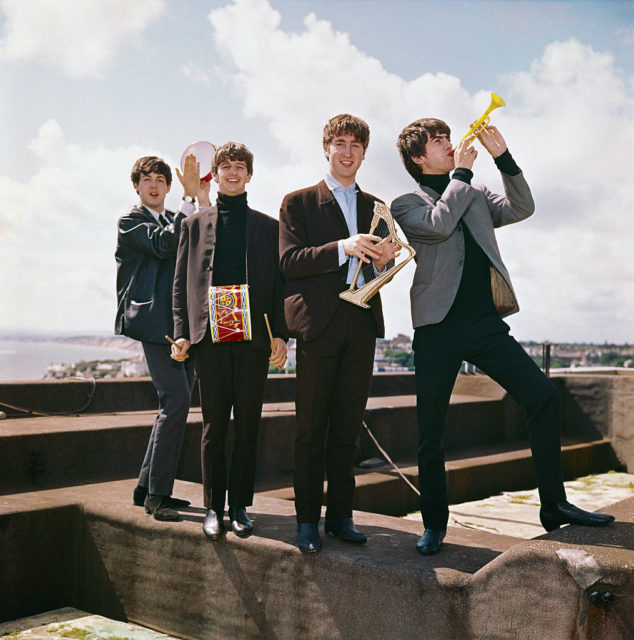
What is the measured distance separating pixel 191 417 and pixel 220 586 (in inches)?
107

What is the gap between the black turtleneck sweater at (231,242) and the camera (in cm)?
363

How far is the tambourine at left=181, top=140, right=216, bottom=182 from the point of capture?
4.10 meters

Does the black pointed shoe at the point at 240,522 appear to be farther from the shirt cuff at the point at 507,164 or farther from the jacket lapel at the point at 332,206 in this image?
the shirt cuff at the point at 507,164

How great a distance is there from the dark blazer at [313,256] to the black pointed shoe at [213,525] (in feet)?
3.20

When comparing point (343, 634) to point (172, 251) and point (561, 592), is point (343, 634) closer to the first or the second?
point (561, 592)

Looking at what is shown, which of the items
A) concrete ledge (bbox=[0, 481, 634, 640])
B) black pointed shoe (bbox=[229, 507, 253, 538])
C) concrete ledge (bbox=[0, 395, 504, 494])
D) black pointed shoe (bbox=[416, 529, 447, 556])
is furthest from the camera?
concrete ledge (bbox=[0, 395, 504, 494])

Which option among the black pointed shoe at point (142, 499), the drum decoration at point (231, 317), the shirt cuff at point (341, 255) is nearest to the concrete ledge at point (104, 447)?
the black pointed shoe at point (142, 499)

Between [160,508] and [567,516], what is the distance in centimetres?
198

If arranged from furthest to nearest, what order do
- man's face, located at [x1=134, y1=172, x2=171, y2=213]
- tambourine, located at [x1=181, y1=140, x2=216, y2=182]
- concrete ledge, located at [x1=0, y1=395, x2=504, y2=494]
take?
1. concrete ledge, located at [x1=0, y1=395, x2=504, y2=494]
2. man's face, located at [x1=134, y1=172, x2=171, y2=213]
3. tambourine, located at [x1=181, y1=140, x2=216, y2=182]

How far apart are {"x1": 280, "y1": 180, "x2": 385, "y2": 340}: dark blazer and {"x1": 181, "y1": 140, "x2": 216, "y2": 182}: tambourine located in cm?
89

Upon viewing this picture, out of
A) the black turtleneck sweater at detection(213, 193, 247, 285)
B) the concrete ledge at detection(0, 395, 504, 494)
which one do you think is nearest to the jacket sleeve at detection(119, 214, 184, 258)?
the black turtleneck sweater at detection(213, 193, 247, 285)

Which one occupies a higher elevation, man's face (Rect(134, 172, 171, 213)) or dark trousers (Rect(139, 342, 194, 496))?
man's face (Rect(134, 172, 171, 213))

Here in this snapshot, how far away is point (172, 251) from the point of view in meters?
4.02

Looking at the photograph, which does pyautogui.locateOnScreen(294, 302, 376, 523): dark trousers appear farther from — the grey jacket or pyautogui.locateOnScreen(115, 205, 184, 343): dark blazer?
pyautogui.locateOnScreen(115, 205, 184, 343): dark blazer
